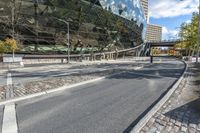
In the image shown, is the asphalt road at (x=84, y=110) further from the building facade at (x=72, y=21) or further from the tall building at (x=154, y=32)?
the tall building at (x=154, y=32)

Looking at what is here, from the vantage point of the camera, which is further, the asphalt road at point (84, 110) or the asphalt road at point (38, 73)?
the asphalt road at point (38, 73)

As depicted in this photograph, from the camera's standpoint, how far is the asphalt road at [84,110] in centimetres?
563

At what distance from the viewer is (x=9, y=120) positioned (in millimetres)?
6086

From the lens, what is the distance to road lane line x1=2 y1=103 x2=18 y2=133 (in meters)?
→ 5.42

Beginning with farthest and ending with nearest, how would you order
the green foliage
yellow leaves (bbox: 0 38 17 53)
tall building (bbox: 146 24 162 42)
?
tall building (bbox: 146 24 162 42), the green foliage, yellow leaves (bbox: 0 38 17 53)

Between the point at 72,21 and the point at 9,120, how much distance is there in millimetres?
55439

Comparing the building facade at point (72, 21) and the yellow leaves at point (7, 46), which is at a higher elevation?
the building facade at point (72, 21)

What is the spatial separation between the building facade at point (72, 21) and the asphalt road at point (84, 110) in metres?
39.1

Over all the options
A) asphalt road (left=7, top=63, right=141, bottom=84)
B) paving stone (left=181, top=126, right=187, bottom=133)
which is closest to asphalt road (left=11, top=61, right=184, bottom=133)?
paving stone (left=181, top=126, right=187, bottom=133)

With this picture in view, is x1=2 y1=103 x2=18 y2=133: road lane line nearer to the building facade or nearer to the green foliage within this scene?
the green foliage

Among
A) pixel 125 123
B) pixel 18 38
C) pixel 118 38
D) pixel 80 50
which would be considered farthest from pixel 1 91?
pixel 118 38

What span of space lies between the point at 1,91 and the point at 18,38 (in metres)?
38.7

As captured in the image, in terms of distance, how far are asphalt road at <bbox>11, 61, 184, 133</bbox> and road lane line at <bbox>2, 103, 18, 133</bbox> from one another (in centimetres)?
13

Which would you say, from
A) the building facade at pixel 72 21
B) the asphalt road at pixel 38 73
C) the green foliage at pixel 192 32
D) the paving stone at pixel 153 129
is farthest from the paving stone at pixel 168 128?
the building facade at pixel 72 21
